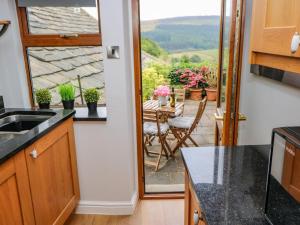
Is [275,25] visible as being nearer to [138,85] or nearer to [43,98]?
[138,85]

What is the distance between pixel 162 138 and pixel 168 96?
0.68 meters

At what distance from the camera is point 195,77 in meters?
5.03

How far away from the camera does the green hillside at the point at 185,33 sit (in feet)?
9.83

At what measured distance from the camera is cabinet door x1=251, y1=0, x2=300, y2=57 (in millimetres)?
781

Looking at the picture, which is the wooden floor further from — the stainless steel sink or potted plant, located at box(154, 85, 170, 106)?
potted plant, located at box(154, 85, 170, 106)

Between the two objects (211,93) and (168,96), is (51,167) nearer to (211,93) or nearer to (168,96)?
(168,96)

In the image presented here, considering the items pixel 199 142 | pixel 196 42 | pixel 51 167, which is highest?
pixel 196 42

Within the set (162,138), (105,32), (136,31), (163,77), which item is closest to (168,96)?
(163,77)

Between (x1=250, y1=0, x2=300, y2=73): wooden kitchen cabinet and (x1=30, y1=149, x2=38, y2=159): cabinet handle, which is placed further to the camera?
(x1=30, y1=149, x2=38, y2=159): cabinet handle

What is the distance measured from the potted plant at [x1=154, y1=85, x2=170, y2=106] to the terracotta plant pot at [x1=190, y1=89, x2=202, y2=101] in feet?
5.44

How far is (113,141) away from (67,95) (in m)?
0.54

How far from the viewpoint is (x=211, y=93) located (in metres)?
5.33

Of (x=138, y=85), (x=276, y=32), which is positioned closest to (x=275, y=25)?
(x=276, y=32)

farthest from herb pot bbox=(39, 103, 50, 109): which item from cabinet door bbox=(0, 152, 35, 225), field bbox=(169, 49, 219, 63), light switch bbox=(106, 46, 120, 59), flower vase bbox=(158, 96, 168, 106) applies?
field bbox=(169, 49, 219, 63)
